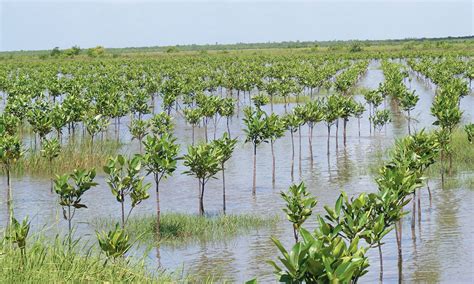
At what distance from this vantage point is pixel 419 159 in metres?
16.6

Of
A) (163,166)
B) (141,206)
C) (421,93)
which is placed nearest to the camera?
(163,166)

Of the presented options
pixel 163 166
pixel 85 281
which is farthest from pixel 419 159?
pixel 85 281

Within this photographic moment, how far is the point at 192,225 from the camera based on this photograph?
19.9 meters

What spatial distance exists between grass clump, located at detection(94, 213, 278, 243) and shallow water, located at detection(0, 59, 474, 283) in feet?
1.54

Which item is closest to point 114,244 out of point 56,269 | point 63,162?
point 56,269

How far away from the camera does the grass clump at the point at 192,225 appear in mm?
19156

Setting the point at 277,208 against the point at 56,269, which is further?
the point at 277,208

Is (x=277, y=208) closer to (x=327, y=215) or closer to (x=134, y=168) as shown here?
(x=134, y=168)

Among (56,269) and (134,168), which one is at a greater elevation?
(134,168)

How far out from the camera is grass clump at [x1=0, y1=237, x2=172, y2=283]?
972 centimetres

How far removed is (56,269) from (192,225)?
9.57 m

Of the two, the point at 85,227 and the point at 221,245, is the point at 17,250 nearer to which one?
the point at 221,245

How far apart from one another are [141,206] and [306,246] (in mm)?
17657

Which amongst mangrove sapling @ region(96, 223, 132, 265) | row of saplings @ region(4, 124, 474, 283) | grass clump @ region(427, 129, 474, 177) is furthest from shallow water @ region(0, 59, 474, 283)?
grass clump @ region(427, 129, 474, 177)
